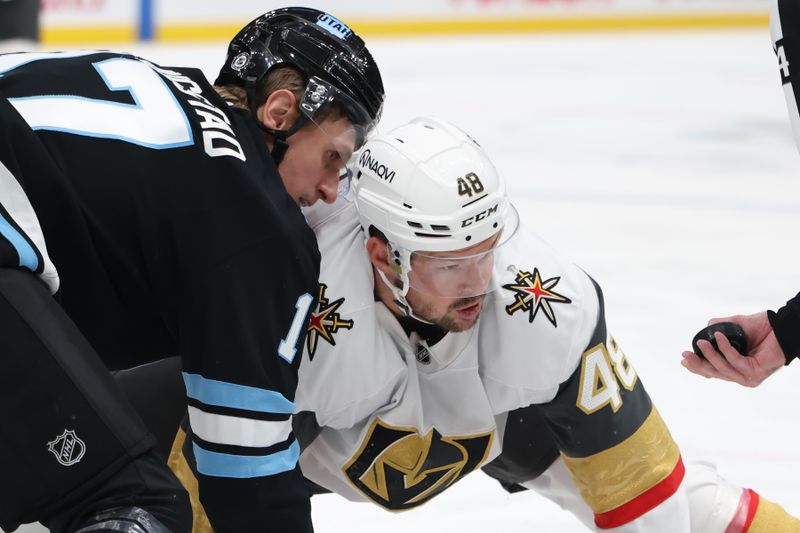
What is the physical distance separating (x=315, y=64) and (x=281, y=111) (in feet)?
0.38

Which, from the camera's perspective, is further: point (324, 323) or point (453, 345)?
point (453, 345)

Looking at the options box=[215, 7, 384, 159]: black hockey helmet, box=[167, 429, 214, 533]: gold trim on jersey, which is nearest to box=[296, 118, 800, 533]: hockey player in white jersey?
box=[215, 7, 384, 159]: black hockey helmet

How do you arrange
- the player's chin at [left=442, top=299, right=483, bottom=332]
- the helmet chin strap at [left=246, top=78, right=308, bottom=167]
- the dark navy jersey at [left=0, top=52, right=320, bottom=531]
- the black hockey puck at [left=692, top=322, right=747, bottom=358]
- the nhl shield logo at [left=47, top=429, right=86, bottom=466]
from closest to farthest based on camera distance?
1. the nhl shield logo at [left=47, top=429, right=86, bottom=466]
2. the dark navy jersey at [left=0, top=52, right=320, bottom=531]
3. the helmet chin strap at [left=246, top=78, right=308, bottom=167]
4. the player's chin at [left=442, top=299, right=483, bottom=332]
5. the black hockey puck at [left=692, top=322, right=747, bottom=358]

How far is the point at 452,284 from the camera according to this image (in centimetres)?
245

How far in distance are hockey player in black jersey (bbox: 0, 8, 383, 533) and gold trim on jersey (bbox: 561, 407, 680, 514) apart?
695mm

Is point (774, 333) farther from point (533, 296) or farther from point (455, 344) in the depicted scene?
point (455, 344)

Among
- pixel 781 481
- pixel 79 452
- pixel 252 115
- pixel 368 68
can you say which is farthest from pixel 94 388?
pixel 781 481

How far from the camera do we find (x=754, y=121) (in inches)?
283

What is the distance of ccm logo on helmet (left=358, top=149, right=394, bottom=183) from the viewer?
2430 millimetres

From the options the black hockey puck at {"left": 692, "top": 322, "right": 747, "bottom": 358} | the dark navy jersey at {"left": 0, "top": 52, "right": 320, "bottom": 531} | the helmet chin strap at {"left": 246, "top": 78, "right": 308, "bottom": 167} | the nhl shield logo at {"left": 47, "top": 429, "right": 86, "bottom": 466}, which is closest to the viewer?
the nhl shield logo at {"left": 47, "top": 429, "right": 86, "bottom": 466}

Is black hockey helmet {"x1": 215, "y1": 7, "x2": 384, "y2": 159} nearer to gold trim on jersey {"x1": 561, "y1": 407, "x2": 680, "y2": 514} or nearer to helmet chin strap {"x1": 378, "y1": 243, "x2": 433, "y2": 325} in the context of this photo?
helmet chin strap {"x1": 378, "y1": 243, "x2": 433, "y2": 325}

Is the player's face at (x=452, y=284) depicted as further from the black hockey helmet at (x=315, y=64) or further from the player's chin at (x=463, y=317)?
the black hockey helmet at (x=315, y=64)

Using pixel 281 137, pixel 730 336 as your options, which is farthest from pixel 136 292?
pixel 730 336

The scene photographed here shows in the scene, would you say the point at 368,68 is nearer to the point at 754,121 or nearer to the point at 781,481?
the point at 781,481
